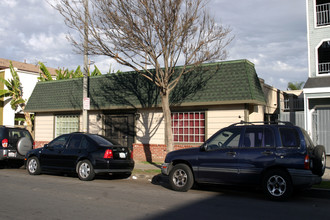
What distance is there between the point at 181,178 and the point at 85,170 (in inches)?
136

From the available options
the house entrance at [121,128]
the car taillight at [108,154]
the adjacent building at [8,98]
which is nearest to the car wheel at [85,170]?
the car taillight at [108,154]

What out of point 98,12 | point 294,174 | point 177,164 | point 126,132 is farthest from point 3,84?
point 294,174

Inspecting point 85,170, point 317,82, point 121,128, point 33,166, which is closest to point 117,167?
point 85,170

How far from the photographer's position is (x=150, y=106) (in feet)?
51.9

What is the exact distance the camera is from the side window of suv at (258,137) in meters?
8.14

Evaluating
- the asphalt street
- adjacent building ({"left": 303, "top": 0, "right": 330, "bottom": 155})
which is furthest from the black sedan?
adjacent building ({"left": 303, "top": 0, "right": 330, "bottom": 155})

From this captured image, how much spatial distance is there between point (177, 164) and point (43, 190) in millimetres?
3633

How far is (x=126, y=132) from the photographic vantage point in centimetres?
1717

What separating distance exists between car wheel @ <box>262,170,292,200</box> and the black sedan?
4.90m

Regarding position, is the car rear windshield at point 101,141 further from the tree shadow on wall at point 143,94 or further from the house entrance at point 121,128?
the house entrance at point 121,128

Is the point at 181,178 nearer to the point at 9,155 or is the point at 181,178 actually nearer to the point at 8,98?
the point at 9,155

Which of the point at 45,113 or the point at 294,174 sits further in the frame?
the point at 45,113

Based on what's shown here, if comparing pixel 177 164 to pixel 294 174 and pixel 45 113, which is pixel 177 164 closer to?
pixel 294 174

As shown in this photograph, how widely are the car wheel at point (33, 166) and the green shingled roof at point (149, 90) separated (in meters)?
5.46
